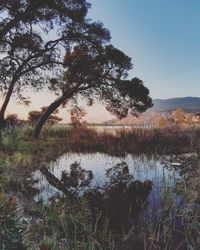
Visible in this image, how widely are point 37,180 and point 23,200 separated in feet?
6.41

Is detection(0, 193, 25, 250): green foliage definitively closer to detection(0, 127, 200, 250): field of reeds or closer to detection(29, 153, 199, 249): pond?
detection(0, 127, 200, 250): field of reeds

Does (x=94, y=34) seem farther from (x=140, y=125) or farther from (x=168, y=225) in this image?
(x=168, y=225)

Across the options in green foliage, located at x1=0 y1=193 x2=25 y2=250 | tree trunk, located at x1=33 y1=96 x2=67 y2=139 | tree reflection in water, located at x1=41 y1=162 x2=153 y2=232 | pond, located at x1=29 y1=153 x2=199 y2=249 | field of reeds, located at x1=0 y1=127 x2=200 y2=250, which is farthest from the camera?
tree trunk, located at x1=33 y1=96 x2=67 y2=139

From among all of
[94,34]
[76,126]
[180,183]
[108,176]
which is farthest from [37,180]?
[76,126]

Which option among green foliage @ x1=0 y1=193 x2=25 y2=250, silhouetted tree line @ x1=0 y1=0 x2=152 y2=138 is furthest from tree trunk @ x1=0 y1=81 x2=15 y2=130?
green foliage @ x1=0 y1=193 x2=25 y2=250

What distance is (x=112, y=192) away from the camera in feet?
25.7

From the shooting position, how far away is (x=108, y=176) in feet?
31.4

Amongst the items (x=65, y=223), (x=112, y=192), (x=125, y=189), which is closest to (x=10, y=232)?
(x=65, y=223)

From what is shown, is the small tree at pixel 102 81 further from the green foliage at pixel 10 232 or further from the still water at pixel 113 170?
the green foliage at pixel 10 232

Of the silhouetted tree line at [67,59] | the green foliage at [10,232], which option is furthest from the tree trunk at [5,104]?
the green foliage at [10,232]

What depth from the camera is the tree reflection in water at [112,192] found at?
6219mm

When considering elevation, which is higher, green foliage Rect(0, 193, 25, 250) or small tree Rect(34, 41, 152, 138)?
small tree Rect(34, 41, 152, 138)

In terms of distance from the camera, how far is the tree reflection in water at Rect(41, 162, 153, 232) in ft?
20.4

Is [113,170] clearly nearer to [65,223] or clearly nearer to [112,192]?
[112,192]
